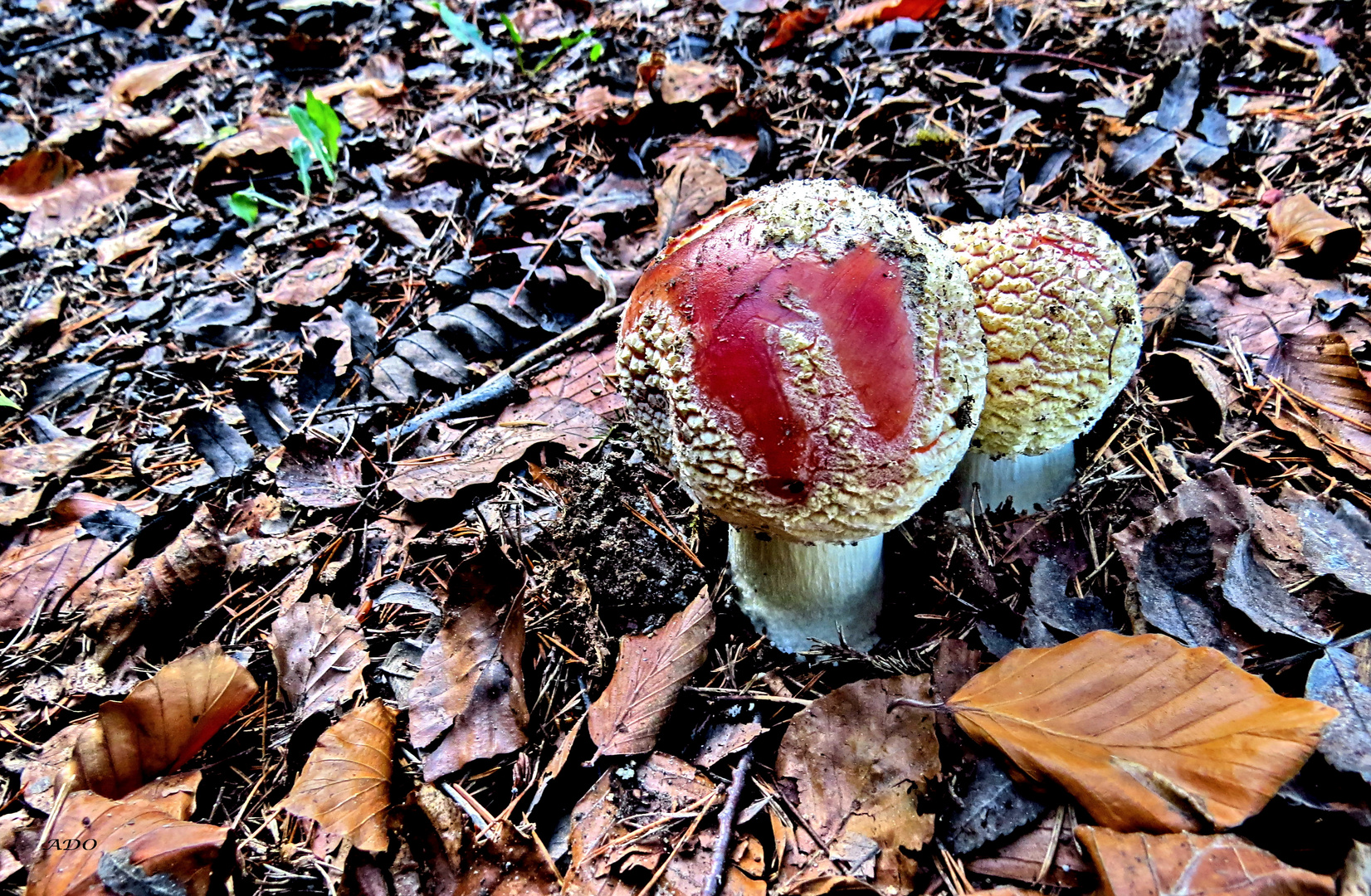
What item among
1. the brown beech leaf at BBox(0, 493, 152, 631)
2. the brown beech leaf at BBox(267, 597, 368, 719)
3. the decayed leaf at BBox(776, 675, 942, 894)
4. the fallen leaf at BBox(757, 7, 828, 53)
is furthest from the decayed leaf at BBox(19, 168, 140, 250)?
the decayed leaf at BBox(776, 675, 942, 894)

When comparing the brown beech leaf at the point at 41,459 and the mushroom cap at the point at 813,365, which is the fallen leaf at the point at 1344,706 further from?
the brown beech leaf at the point at 41,459

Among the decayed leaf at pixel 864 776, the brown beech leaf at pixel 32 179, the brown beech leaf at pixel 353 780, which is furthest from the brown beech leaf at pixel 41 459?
the decayed leaf at pixel 864 776

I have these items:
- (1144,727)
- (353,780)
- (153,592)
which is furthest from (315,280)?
(1144,727)

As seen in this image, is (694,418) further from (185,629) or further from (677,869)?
(185,629)

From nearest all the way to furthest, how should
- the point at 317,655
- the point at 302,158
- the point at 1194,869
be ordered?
the point at 1194,869
the point at 317,655
the point at 302,158

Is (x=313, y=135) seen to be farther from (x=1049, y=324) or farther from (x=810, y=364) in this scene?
(x=1049, y=324)

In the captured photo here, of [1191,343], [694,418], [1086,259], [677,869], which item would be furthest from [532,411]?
[1191,343]

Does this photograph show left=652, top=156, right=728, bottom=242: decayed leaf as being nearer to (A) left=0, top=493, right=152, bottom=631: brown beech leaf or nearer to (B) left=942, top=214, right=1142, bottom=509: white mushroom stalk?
(B) left=942, top=214, right=1142, bottom=509: white mushroom stalk
